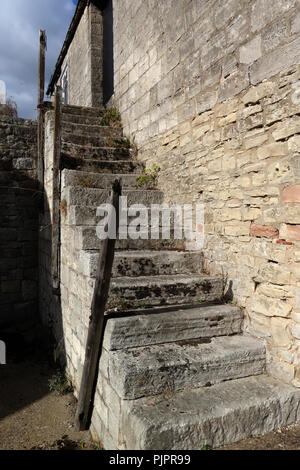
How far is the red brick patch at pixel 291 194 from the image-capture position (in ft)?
7.87

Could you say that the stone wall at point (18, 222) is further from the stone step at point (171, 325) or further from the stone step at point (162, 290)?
the stone step at point (171, 325)

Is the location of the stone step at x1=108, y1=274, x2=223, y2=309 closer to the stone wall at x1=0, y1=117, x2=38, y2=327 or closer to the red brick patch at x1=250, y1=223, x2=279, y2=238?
the red brick patch at x1=250, y1=223, x2=279, y2=238

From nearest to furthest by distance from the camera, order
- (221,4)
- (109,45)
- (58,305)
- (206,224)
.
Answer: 1. (221,4)
2. (206,224)
3. (58,305)
4. (109,45)

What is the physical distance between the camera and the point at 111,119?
6145mm

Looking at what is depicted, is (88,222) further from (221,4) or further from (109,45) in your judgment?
(109,45)

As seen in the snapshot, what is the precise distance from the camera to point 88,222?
12.3 ft

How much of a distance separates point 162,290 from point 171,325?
391 millimetres

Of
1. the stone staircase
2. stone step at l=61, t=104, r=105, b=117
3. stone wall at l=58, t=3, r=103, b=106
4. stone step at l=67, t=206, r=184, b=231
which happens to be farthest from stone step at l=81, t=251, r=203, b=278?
stone wall at l=58, t=3, r=103, b=106

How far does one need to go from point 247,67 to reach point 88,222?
7.28ft

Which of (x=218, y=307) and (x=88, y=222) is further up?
(x=88, y=222)

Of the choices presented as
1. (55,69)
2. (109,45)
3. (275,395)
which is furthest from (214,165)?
(55,69)

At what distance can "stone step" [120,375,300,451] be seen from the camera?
6.50ft

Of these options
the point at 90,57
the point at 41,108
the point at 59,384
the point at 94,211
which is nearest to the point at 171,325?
the point at 94,211

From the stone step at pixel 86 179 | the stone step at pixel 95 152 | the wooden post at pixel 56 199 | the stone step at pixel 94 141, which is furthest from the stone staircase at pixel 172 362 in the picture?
the stone step at pixel 94 141
